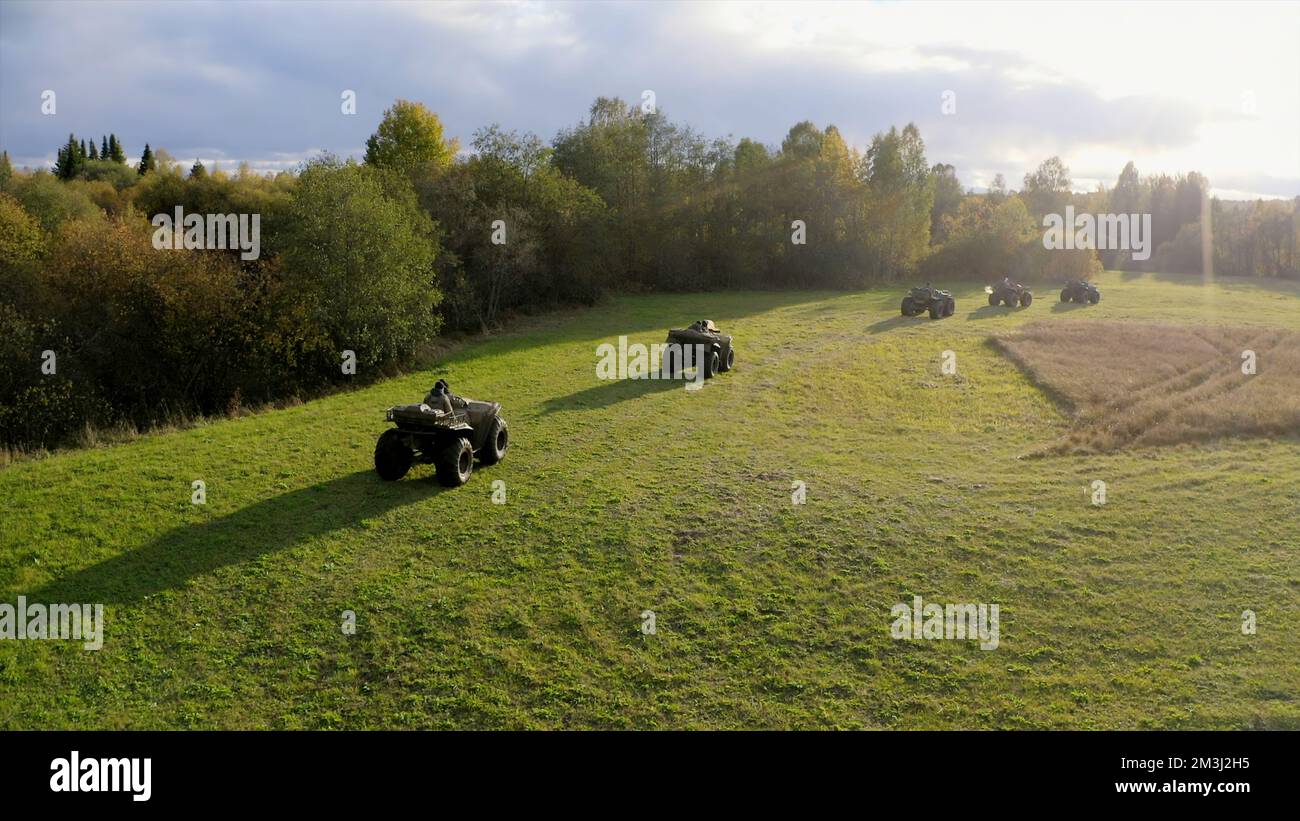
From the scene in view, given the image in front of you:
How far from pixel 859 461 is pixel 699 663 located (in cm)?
991

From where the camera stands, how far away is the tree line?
25.8 m

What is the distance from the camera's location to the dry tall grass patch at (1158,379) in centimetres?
2083

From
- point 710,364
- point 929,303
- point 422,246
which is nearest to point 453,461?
point 710,364

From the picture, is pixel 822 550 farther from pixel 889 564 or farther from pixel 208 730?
pixel 208 730

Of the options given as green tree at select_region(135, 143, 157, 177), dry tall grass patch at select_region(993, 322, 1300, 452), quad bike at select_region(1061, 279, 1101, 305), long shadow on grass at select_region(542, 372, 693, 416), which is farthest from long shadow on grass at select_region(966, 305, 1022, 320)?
green tree at select_region(135, 143, 157, 177)

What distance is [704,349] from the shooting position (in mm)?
27641

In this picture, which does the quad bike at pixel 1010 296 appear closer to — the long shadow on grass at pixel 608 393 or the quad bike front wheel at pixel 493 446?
the long shadow on grass at pixel 608 393

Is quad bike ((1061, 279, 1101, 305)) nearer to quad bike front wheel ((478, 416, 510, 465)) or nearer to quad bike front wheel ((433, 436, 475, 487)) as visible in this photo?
quad bike front wheel ((478, 416, 510, 465))

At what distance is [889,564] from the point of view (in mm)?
13305

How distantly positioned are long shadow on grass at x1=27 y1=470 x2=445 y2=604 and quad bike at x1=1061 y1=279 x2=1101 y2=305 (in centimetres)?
4793

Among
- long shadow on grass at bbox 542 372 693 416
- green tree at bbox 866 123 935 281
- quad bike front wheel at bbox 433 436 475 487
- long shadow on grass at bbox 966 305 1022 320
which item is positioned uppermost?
green tree at bbox 866 123 935 281

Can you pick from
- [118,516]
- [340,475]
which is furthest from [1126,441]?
[118,516]

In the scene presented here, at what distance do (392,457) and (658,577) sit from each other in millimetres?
6595

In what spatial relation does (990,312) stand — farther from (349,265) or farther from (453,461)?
(453,461)
